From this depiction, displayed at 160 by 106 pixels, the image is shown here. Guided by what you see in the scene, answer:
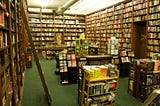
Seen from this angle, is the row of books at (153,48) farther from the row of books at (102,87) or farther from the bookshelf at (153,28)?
the row of books at (102,87)

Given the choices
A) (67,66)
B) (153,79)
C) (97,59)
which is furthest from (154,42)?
(67,66)

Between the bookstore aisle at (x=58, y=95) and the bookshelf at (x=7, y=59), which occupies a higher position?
the bookshelf at (x=7, y=59)

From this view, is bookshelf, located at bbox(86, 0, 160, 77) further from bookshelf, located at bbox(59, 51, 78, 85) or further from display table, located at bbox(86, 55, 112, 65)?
bookshelf, located at bbox(59, 51, 78, 85)

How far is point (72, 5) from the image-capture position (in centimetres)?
979

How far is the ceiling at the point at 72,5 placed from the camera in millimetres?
9398

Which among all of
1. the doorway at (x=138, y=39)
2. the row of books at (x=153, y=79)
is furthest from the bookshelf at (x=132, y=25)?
Result: the row of books at (x=153, y=79)

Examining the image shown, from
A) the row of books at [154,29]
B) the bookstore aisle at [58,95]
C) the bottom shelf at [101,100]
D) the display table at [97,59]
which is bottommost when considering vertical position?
the bookstore aisle at [58,95]

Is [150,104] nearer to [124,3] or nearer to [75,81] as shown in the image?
[75,81]

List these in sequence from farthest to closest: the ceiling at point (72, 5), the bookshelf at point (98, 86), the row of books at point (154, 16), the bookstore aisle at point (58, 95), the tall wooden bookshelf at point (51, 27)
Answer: the tall wooden bookshelf at point (51, 27), the ceiling at point (72, 5), the row of books at point (154, 16), the bookstore aisle at point (58, 95), the bookshelf at point (98, 86)

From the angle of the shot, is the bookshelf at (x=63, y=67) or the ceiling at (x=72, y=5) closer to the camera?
the bookshelf at (x=63, y=67)

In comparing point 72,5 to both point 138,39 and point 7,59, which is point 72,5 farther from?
point 7,59

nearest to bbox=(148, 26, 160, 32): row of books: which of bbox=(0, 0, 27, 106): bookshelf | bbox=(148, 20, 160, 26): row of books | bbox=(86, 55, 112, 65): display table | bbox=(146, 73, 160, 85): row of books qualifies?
bbox=(148, 20, 160, 26): row of books

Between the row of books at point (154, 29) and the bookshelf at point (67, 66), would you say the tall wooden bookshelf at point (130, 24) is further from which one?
the bookshelf at point (67, 66)

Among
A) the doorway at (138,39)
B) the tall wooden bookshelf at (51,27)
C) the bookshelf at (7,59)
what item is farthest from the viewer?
the tall wooden bookshelf at (51,27)
